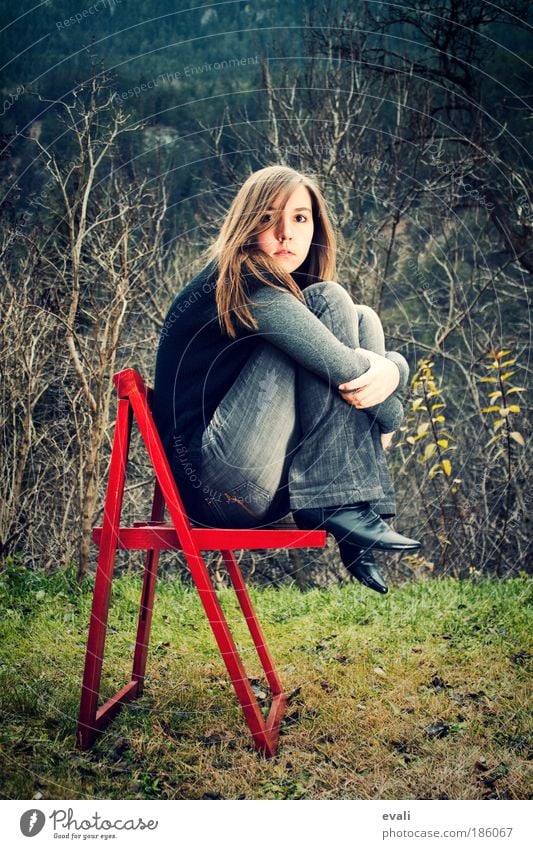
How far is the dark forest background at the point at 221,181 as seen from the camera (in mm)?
3480

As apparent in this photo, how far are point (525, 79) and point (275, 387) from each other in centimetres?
304

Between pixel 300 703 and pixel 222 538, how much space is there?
774 mm

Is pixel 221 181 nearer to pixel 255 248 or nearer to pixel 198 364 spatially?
pixel 255 248

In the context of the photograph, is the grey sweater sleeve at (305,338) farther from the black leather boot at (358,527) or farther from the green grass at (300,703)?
the green grass at (300,703)

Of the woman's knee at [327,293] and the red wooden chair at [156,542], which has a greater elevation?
the woman's knee at [327,293]

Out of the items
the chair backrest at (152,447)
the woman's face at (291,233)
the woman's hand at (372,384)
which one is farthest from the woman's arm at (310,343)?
the chair backrest at (152,447)

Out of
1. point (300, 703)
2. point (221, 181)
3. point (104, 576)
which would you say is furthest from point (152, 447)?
point (221, 181)

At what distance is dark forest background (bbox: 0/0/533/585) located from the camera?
3.48m

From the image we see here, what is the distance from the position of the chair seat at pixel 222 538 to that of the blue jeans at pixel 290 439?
11cm

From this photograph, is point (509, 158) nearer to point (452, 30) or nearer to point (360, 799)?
point (452, 30)

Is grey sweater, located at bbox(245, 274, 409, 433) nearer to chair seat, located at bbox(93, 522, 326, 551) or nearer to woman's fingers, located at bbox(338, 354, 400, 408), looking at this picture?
woman's fingers, located at bbox(338, 354, 400, 408)

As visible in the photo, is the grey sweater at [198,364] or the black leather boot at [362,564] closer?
the black leather boot at [362,564]

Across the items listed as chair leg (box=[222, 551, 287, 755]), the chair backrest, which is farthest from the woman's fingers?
chair leg (box=[222, 551, 287, 755])

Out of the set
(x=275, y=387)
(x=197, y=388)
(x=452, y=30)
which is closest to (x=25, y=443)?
(x=197, y=388)
